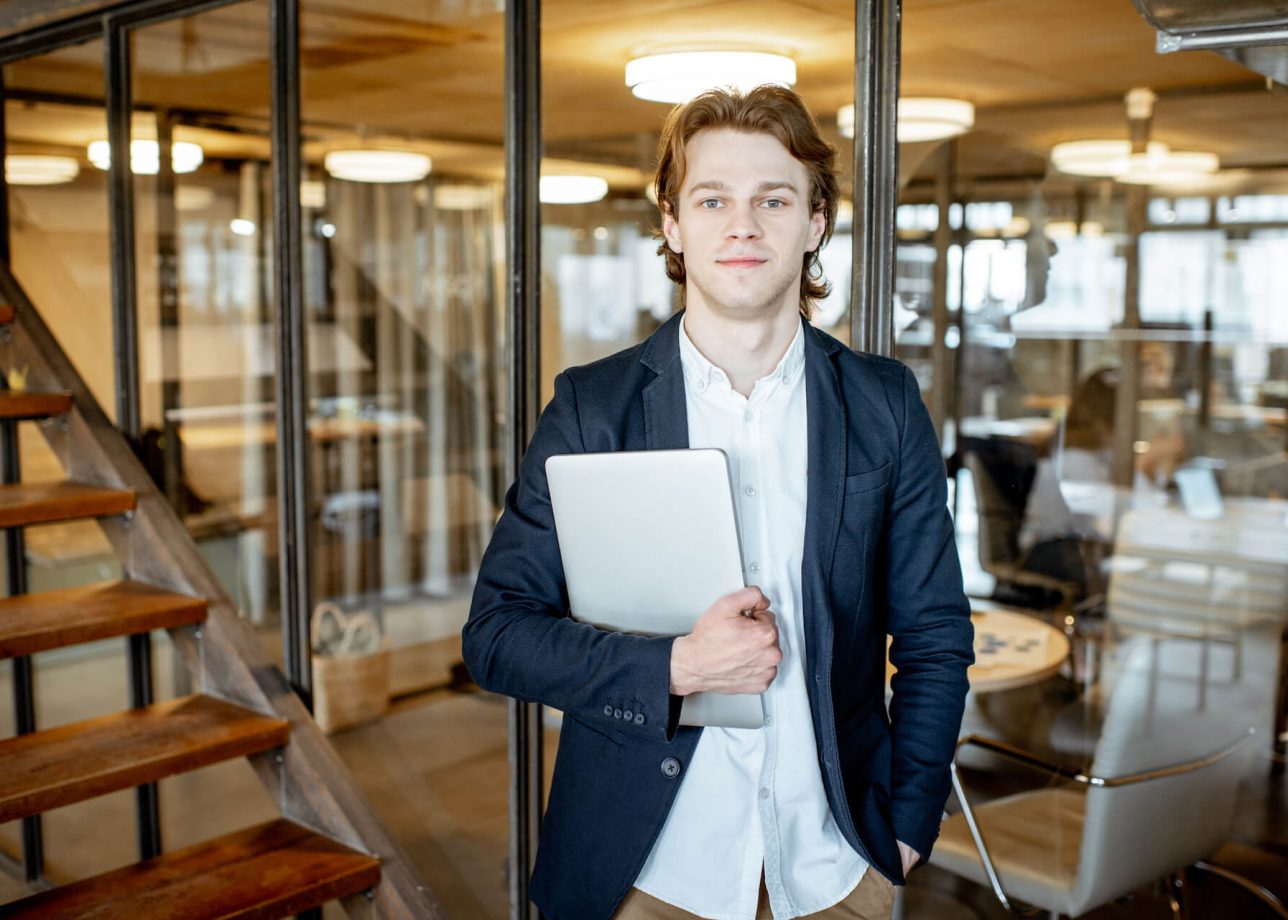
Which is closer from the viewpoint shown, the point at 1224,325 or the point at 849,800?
the point at 849,800

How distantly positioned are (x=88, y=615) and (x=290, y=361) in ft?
2.51

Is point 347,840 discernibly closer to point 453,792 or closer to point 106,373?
point 453,792

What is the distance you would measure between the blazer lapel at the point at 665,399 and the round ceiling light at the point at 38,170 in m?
3.09

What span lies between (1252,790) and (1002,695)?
0.62 m

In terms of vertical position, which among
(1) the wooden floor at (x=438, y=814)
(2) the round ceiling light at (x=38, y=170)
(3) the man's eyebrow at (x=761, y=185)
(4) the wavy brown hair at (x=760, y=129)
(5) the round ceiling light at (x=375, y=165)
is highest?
(5) the round ceiling light at (x=375, y=165)

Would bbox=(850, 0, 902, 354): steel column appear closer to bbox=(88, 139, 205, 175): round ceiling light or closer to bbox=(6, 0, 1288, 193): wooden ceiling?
bbox=(6, 0, 1288, 193): wooden ceiling

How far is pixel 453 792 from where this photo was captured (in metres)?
3.22

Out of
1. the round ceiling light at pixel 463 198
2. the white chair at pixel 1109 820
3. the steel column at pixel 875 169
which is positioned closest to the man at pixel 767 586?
the steel column at pixel 875 169

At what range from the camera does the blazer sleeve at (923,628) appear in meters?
1.55

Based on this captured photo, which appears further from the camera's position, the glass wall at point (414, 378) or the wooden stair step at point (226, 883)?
the glass wall at point (414, 378)

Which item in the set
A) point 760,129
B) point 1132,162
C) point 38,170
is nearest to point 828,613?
point 760,129

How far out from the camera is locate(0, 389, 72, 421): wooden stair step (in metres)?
3.10

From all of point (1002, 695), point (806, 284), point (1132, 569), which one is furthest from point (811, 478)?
point (1132, 569)

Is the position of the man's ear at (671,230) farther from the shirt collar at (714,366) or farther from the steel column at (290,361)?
the steel column at (290,361)
